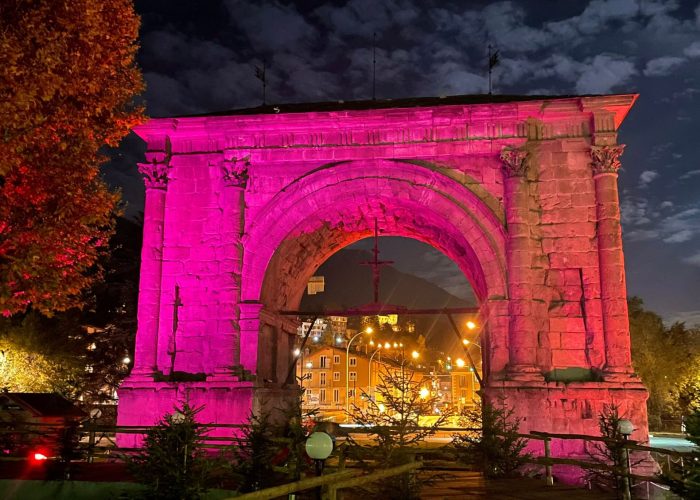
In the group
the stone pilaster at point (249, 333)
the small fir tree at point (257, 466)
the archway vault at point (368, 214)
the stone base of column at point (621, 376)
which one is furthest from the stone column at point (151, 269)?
the stone base of column at point (621, 376)

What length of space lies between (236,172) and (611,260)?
30.4 ft

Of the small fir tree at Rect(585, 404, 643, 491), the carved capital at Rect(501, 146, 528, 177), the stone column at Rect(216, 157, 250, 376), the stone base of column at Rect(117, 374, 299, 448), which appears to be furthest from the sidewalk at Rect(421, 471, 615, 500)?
the carved capital at Rect(501, 146, 528, 177)

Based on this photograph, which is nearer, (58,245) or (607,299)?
(58,245)

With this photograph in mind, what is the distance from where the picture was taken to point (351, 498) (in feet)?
29.9

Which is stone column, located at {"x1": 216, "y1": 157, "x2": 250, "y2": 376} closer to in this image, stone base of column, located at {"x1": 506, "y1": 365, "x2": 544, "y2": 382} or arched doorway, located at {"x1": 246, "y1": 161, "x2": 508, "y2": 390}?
arched doorway, located at {"x1": 246, "y1": 161, "x2": 508, "y2": 390}

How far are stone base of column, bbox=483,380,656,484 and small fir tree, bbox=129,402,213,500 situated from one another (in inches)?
325

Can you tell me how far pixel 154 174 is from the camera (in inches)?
656

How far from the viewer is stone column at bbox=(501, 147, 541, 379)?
1448 centimetres

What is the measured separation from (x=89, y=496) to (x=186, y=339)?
19.2ft

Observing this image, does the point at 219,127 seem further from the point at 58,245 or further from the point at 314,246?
the point at 58,245

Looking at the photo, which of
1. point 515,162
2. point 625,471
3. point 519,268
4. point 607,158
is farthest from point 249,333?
point 607,158

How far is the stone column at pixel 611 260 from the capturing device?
1426cm

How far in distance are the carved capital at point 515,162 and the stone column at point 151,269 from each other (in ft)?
28.4

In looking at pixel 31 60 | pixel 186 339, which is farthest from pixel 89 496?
pixel 31 60
